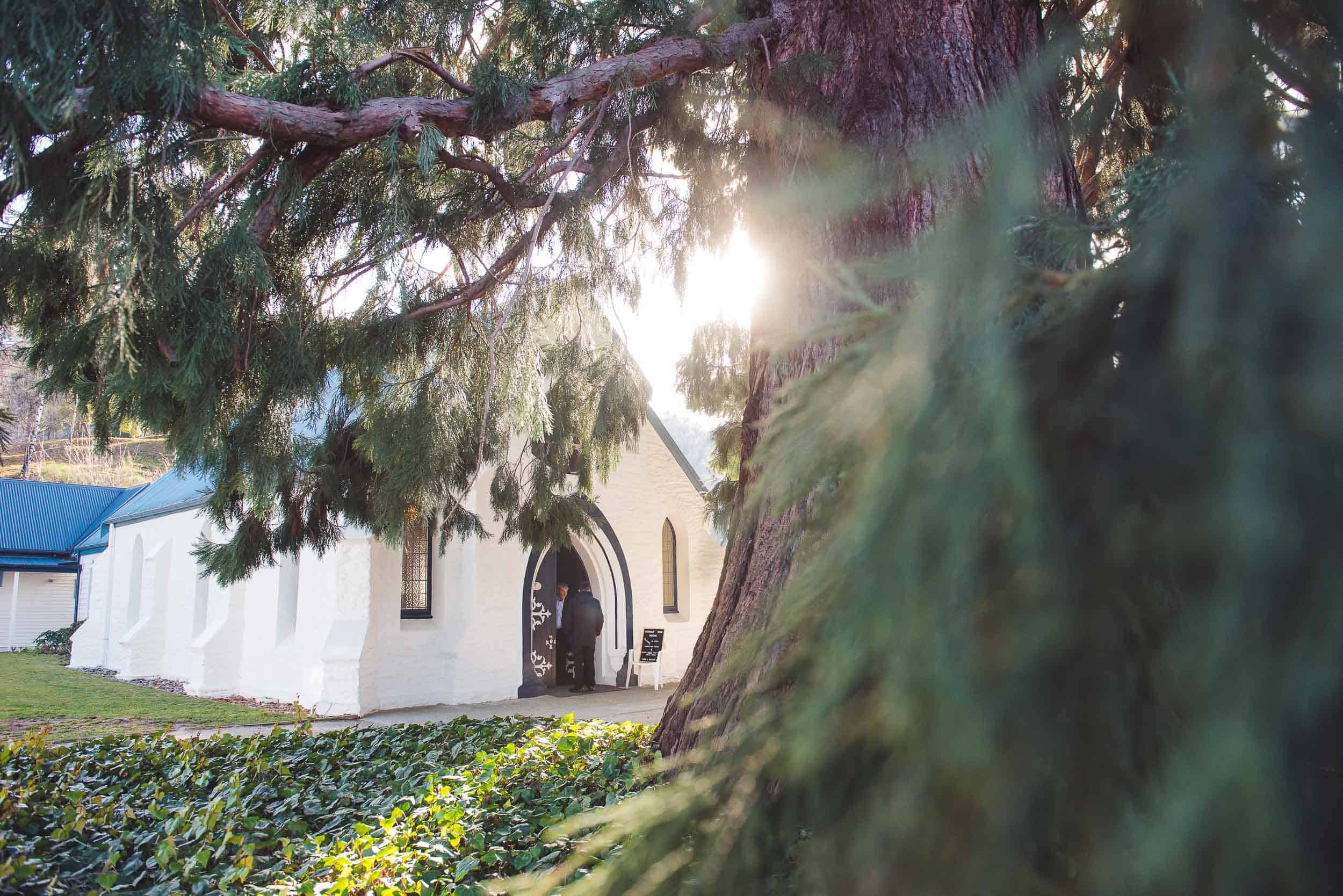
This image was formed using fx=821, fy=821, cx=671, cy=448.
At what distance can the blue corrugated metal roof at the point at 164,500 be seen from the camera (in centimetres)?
1803

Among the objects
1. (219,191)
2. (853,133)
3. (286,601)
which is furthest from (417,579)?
(853,133)

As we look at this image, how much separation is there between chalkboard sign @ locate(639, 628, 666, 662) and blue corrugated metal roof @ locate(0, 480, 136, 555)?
2450cm

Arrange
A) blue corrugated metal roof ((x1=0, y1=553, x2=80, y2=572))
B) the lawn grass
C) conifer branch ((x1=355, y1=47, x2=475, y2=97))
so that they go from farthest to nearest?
blue corrugated metal roof ((x1=0, y1=553, x2=80, y2=572)) < the lawn grass < conifer branch ((x1=355, y1=47, x2=475, y2=97))

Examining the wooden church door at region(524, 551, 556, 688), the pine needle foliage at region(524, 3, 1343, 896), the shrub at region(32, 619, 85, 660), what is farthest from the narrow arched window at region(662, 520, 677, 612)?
the shrub at region(32, 619, 85, 660)

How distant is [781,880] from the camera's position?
81cm

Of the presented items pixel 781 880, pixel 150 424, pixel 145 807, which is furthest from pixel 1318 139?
pixel 145 807

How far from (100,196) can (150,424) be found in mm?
1440

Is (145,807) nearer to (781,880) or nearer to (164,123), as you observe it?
(164,123)

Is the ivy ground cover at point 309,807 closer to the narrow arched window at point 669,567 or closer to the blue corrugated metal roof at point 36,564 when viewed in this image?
the narrow arched window at point 669,567

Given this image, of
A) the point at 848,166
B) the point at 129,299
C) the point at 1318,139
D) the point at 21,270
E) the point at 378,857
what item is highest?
the point at 848,166

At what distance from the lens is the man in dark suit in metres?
13.6

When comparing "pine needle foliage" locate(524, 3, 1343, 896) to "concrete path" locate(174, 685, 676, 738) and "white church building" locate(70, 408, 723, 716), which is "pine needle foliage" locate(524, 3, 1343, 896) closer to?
"white church building" locate(70, 408, 723, 716)

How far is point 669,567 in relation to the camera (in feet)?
52.0

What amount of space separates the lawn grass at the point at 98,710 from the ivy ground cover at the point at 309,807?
196 inches
